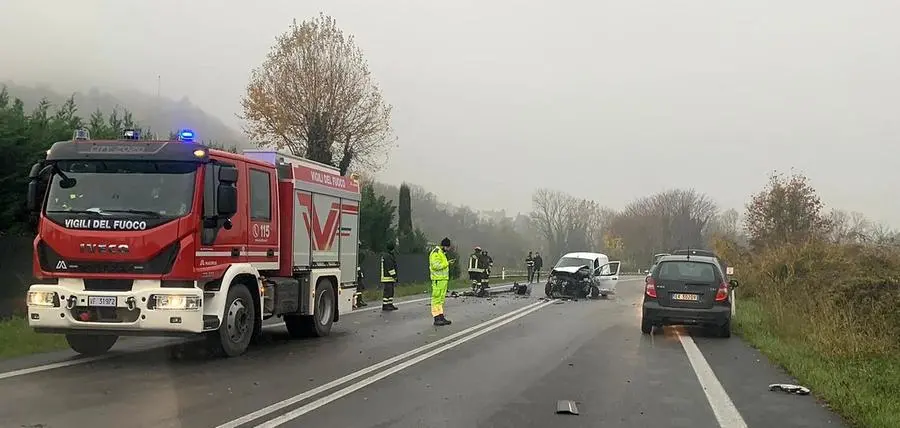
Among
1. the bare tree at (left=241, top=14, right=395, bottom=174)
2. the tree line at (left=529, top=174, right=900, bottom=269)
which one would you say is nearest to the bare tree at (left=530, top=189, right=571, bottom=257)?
the tree line at (left=529, top=174, right=900, bottom=269)

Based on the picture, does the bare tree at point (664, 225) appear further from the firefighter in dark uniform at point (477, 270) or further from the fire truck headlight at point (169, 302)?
the fire truck headlight at point (169, 302)

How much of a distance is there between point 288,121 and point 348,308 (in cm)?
1845

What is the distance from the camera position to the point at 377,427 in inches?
257

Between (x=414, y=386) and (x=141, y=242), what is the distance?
3.71 meters

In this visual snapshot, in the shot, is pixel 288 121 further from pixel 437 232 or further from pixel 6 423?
pixel 437 232

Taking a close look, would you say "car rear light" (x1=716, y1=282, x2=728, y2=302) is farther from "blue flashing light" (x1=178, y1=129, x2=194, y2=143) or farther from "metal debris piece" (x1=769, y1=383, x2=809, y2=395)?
"blue flashing light" (x1=178, y1=129, x2=194, y2=143)

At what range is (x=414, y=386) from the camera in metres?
8.55

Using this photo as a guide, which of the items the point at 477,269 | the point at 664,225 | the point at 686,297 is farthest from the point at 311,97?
the point at 664,225

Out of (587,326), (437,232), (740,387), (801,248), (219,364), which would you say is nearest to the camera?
(740,387)

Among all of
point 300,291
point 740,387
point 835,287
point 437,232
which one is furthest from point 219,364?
point 437,232

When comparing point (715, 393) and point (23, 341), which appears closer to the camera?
point (715, 393)

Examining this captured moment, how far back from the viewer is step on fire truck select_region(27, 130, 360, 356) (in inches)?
367

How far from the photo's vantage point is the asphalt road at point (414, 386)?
22.8ft

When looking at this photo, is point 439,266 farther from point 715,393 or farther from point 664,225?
point 664,225
